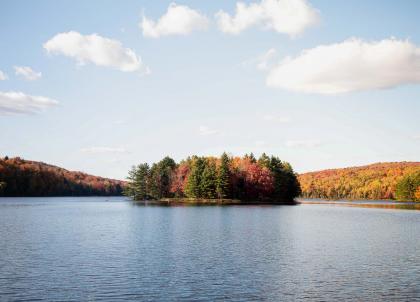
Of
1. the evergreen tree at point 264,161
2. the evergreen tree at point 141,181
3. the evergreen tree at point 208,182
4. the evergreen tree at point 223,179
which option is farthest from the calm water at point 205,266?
the evergreen tree at point 141,181

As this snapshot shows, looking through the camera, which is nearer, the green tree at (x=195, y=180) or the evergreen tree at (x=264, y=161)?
the green tree at (x=195, y=180)

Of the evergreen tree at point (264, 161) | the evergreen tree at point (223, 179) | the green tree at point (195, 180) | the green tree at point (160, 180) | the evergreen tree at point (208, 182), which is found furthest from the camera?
the green tree at point (160, 180)

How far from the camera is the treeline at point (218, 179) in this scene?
16588 centimetres

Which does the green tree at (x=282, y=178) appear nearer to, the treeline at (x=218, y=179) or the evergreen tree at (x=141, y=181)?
the treeline at (x=218, y=179)

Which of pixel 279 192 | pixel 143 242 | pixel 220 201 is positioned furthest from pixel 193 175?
pixel 143 242

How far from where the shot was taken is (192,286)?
28.4 metres

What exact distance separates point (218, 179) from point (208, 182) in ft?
14.8

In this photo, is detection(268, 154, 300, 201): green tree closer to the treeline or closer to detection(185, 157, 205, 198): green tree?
the treeline

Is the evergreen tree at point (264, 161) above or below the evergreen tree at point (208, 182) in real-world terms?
above

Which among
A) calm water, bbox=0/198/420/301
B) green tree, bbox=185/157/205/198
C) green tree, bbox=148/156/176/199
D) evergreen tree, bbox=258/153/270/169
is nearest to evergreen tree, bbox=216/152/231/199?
green tree, bbox=185/157/205/198

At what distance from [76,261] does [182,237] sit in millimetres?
18267

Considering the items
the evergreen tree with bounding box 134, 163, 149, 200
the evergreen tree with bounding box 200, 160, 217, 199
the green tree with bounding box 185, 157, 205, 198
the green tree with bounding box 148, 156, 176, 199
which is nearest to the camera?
the evergreen tree with bounding box 200, 160, 217, 199

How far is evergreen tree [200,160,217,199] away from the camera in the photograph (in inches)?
6442

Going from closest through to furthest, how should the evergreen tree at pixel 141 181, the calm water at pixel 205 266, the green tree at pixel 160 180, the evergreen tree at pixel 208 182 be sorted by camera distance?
the calm water at pixel 205 266 < the evergreen tree at pixel 208 182 < the green tree at pixel 160 180 < the evergreen tree at pixel 141 181
